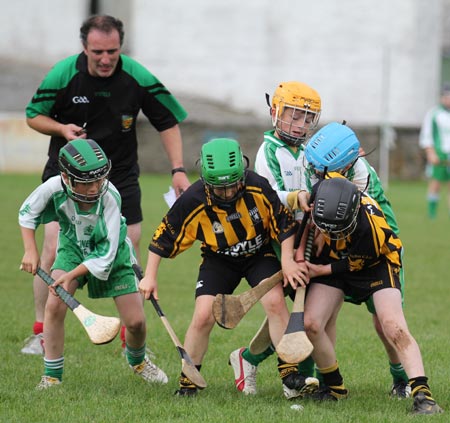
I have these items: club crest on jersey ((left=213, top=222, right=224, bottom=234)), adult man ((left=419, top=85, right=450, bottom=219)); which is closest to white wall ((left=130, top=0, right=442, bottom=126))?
adult man ((left=419, top=85, right=450, bottom=219))

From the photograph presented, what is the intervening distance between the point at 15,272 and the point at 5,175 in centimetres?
1118

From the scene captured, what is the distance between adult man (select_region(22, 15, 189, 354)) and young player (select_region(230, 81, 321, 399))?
0.98m

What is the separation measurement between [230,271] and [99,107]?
171 cm

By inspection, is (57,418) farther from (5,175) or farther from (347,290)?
(5,175)

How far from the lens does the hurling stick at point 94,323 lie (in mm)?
5449

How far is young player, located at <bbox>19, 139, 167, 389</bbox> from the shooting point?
5590 mm

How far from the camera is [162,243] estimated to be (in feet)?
18.5

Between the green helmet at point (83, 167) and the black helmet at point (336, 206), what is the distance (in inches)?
48.2

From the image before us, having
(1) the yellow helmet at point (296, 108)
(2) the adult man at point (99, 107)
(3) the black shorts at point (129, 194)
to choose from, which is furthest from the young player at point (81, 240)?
(1) the yellow helmet at point (296, 108)

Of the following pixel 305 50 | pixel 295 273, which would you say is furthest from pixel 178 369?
pixel 305 50

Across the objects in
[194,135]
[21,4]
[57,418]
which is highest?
[57,418]

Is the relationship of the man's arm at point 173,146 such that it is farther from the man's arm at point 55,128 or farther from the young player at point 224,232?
the young player at point 224,232

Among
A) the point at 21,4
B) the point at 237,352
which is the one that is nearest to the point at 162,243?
the point at 237,352

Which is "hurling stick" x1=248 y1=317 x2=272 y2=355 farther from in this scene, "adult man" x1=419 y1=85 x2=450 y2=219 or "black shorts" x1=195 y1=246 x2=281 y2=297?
Result: "adult man" x1=419 y1=85 x2=450 y2=219
